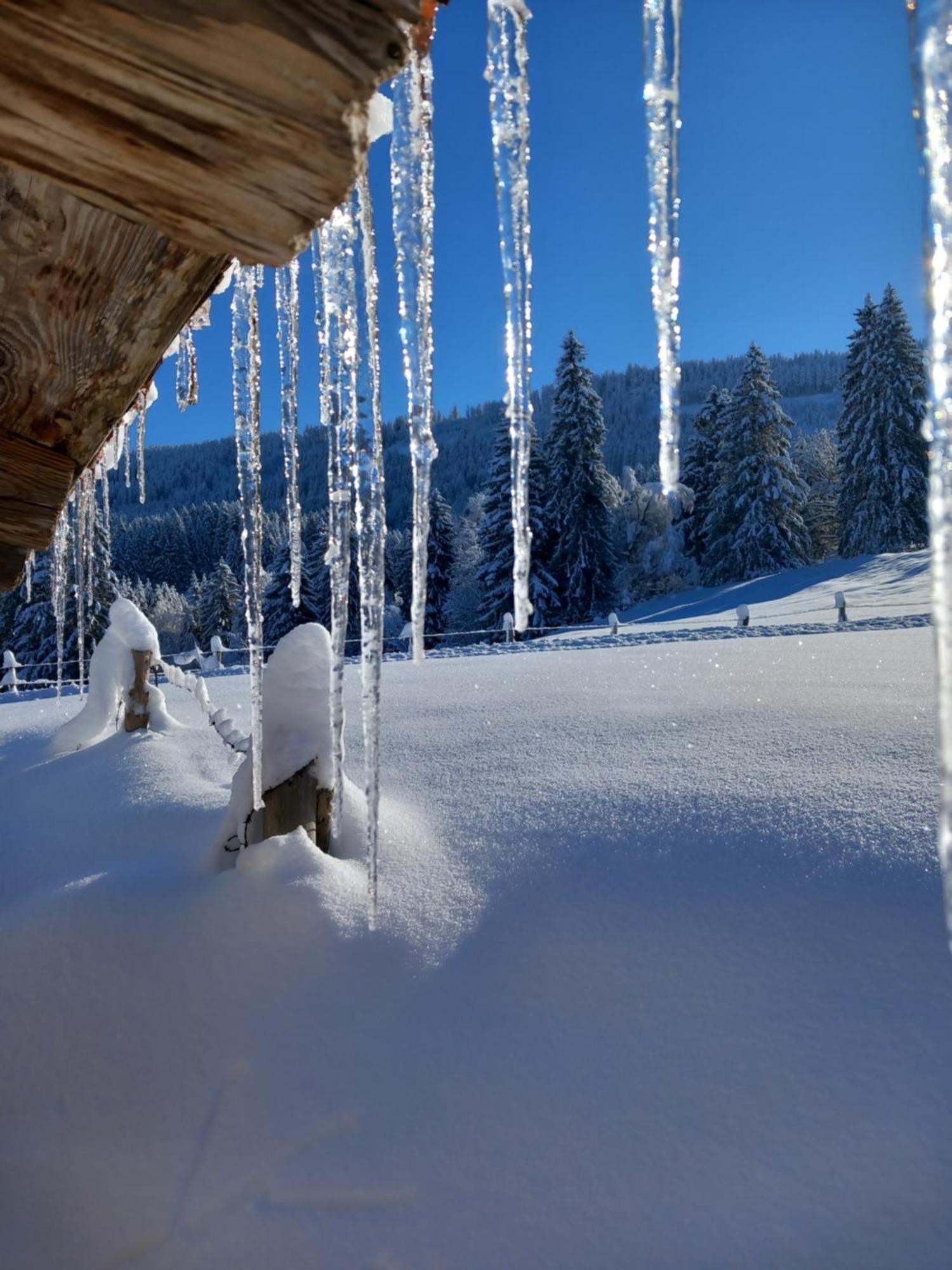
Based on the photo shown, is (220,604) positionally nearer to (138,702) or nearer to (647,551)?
(647,551)

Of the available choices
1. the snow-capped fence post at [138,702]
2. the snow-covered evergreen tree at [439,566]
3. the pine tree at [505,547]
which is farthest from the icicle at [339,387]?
the snow-covered evergreen tree at [439,566]

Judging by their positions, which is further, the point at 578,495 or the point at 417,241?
the point at 578,495

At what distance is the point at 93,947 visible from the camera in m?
2.84

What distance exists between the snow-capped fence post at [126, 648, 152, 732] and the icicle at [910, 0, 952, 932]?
20.1 ft

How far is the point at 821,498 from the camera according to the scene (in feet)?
119

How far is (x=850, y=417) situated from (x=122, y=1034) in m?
32.0

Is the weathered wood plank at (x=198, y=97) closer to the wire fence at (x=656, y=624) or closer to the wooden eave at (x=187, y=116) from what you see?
the wooden eave at (x=187, y=116)

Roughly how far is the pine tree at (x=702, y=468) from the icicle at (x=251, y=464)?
3035cm

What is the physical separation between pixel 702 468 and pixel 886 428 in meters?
7.37

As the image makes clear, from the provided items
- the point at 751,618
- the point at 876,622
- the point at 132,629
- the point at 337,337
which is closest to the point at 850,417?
the point at 751,618

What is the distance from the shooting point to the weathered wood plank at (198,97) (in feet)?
2.34

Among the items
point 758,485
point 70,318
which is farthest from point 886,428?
point 70,318

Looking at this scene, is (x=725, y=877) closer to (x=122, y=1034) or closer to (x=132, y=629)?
(x=122, y=1034)

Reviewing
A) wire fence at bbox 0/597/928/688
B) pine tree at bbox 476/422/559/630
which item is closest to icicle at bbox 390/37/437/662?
wire fence at bbox 0/597/928/688
